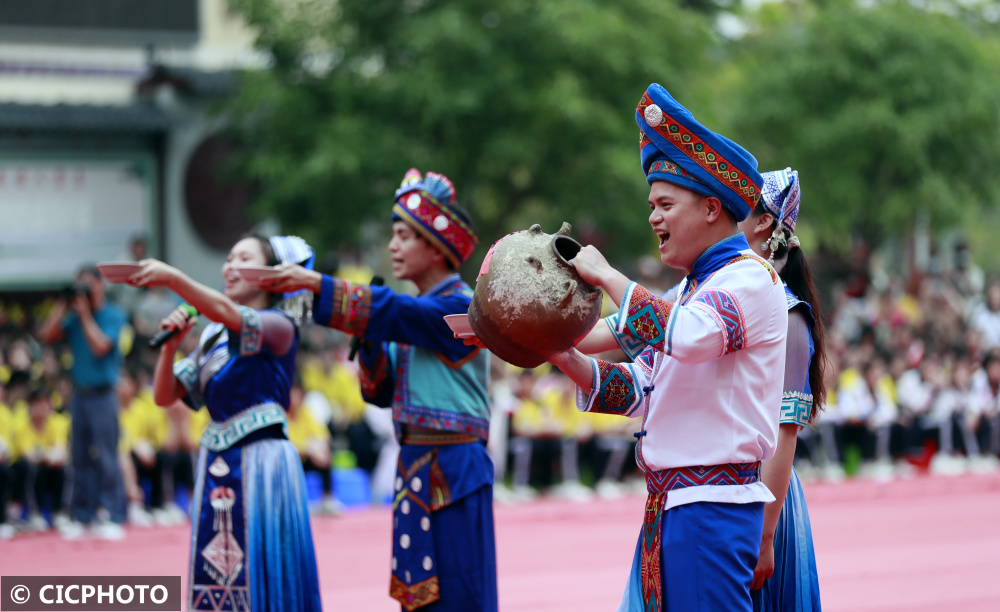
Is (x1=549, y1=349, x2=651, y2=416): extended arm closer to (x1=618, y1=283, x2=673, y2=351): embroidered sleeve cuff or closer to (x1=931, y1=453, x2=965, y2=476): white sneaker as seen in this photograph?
(x1=618, y1=283, x2=673, y2=351): embroidered sleeve cuff

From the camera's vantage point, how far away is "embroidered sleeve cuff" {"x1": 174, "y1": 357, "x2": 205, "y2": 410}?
427 centimetres

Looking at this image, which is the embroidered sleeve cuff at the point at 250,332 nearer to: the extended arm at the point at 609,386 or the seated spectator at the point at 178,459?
the extended arm at the point at 609,386

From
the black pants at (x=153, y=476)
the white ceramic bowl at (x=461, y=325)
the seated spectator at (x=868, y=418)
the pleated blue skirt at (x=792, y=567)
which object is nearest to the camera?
the white ceramic bowl at (x=461, y=325)

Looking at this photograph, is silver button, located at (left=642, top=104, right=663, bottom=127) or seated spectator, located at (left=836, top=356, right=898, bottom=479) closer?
silver button, located at (left=642, top=104, right=663, bottom=127)

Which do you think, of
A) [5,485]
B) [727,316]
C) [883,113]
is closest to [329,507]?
[5,485]

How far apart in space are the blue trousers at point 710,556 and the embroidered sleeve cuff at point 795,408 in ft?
1.53

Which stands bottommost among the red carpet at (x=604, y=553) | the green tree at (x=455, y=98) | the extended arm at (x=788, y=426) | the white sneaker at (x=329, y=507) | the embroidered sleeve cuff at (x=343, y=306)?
the red carpet at (x=604, y=553)

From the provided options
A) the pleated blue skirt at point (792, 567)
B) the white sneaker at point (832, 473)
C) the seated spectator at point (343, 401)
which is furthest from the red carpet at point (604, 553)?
the pleated blue skirt at point (792, 567)

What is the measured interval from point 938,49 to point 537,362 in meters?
15.2

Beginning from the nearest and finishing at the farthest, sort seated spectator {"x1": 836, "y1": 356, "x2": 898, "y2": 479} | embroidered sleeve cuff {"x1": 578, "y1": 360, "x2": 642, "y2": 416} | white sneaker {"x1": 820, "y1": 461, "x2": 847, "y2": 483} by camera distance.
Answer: embroidered sleeve cuff {"x1": 578, "y1": 360, "x2": 642, "y2": 416} < white sneaker {"x1": 820, "y1": 461, "x2": 847, "y2": 483} < seated spectator {"x1": 836, "y1": 356, "x2": 898, "y2": 479}

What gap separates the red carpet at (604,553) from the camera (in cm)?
636

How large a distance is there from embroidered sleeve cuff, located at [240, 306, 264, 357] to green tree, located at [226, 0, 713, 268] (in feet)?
27.8

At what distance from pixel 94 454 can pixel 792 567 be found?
21.2 ft

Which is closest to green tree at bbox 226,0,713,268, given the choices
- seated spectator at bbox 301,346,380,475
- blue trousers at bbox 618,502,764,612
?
seated spectator at bbox 301,346,380,475
